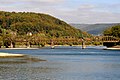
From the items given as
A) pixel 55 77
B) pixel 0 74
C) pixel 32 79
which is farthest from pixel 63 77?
pixel 0 74

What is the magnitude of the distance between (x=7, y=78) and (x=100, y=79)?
37.2ft

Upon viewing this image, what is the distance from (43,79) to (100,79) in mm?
6943

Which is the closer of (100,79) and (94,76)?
(100,79)

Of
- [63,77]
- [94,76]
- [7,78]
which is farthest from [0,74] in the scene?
[94,76]

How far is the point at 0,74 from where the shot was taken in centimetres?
5659

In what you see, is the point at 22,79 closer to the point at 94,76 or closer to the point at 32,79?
the point at 32,79

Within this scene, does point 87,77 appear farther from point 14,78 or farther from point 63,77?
point 14,78

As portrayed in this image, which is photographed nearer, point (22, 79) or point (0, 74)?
point (22, 79)

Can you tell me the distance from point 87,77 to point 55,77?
13.4ft

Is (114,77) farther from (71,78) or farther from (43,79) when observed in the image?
(43,79)

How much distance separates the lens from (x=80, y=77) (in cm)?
5403

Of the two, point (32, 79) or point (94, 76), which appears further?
point (94, 76)

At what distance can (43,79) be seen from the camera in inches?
2023

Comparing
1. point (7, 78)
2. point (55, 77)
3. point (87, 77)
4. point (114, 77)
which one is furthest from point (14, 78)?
point (114, 77)
